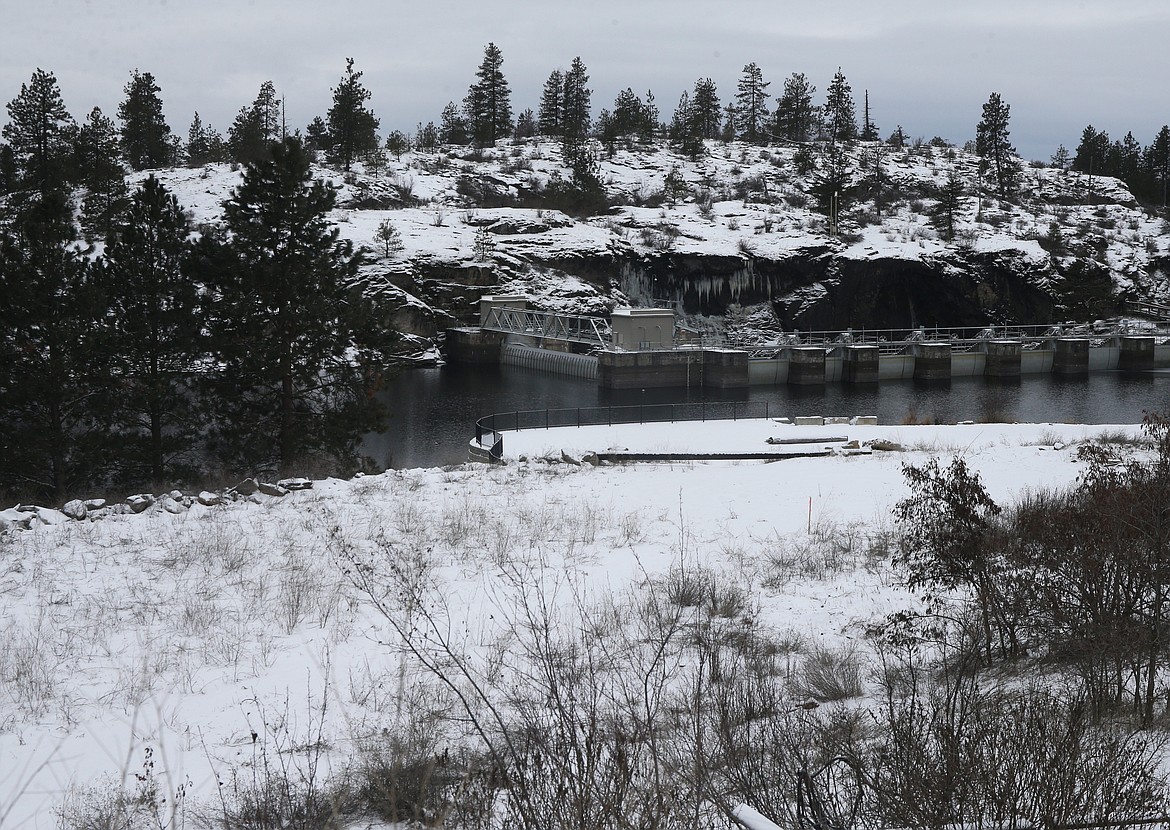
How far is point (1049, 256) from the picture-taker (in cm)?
7450

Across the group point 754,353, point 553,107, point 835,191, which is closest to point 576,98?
point 553,107

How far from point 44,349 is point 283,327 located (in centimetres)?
496

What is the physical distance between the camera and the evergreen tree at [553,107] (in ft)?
359

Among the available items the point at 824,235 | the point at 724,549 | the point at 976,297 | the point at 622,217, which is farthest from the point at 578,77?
the point at 724,549

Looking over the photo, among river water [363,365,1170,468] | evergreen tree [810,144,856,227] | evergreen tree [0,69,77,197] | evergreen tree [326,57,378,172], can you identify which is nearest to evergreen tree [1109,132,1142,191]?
evergreen tree [810,144,856,227]

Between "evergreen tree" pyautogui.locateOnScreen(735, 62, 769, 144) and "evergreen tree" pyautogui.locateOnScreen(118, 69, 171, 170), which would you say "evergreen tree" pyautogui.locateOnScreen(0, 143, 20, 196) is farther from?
"evergreen tree" pyautogui.locateOnScreen(735, 62, 769, 144)

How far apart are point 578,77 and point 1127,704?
109604 mm

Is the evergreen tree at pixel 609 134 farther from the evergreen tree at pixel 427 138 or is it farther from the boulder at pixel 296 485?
the boulder at pixel 296 485

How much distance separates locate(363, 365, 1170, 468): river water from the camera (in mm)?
37250

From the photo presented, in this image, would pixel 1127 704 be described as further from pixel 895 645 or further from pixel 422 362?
pixel 422 362

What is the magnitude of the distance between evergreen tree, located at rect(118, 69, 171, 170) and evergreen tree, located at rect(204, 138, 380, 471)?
Result: 2605 inches

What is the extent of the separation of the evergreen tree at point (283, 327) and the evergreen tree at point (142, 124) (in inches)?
2605

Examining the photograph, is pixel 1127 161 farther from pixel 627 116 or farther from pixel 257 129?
pixel 257 129

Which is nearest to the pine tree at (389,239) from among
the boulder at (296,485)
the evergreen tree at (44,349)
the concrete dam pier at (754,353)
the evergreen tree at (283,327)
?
the concrete dam pier at (754,353)
